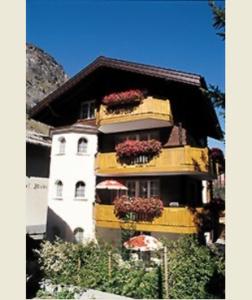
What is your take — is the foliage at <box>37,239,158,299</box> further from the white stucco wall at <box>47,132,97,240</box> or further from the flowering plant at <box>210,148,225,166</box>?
the flowering plant at <box>210,148,225,166</box>

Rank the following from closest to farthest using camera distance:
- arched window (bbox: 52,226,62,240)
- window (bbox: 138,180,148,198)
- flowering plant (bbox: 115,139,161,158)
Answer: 1. arched window (bbox: 52,226,62,240)
2. flowering plant (bbox: 115,139,161,158)
3. window (bbox: 138,180,148,198)

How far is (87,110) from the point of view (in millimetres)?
10617

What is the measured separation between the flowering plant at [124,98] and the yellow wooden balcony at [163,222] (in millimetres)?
2688

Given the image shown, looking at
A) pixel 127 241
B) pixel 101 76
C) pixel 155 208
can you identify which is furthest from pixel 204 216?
pixel 101 76

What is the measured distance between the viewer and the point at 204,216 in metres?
8.59

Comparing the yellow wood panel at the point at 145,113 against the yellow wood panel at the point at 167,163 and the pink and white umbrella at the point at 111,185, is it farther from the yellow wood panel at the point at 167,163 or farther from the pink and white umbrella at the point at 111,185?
the pink and white umbrella at the point at 111,185

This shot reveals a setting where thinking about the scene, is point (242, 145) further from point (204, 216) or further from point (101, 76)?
point (101, 76)

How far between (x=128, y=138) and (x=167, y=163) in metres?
1.59

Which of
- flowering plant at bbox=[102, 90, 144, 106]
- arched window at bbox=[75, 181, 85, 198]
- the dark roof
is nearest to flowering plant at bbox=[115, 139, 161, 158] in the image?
flowering plant at bbox=[102, 90, 144, 106]

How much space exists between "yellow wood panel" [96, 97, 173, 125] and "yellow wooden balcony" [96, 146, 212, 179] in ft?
2.90

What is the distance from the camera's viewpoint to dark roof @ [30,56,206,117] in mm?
8384

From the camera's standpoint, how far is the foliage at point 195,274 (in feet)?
22.4

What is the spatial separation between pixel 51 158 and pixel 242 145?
4508 mm

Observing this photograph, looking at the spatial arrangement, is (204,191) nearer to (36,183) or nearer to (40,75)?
(36,183)
